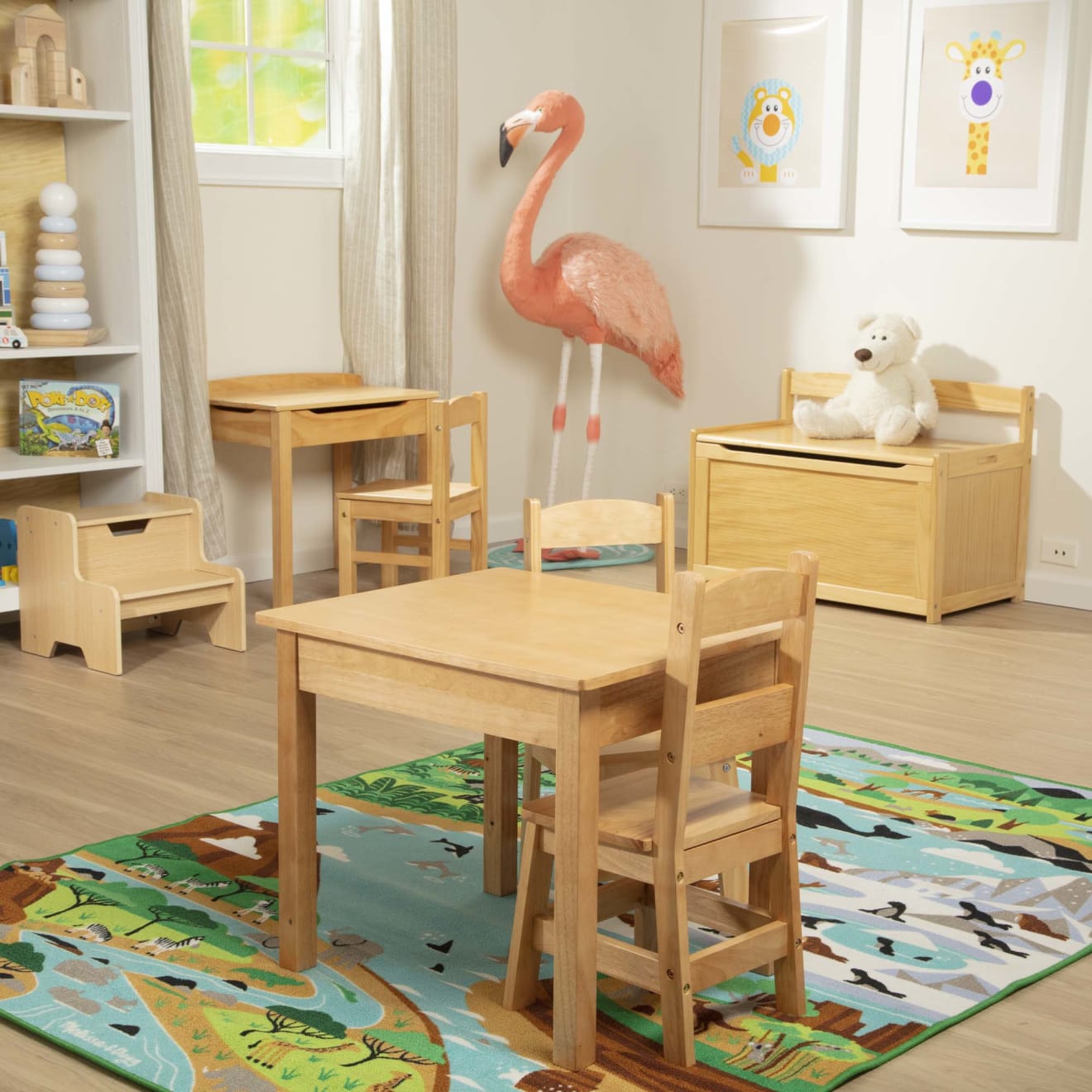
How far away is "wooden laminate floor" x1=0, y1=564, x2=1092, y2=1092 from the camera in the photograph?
2109 mm

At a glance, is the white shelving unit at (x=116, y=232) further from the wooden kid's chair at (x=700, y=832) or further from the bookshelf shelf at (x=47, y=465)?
the wooden kid's chair at (x=700, y=832)

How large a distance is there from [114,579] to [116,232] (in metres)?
0.98

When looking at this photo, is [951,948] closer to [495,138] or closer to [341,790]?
[341,790]

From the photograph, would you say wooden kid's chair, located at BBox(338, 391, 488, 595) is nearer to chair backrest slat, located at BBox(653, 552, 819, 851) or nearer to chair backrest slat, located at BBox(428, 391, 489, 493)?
chair backrest slat, located at BBox(428, 391, 489, 493)

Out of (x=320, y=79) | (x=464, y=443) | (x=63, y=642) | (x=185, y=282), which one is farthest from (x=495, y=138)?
(x=63, y=642)

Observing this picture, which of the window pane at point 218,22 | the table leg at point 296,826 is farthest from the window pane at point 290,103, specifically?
the table leg at point 296,826

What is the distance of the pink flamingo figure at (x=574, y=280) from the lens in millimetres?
5367

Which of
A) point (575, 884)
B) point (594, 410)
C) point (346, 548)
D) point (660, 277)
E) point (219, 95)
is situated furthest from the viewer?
point (660, 277)

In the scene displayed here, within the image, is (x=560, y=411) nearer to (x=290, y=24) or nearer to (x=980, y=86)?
(x=290, y=24)

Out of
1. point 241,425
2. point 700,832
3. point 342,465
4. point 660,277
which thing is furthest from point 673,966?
point 660,277

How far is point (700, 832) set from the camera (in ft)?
6.75

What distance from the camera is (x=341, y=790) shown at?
316 centimetres

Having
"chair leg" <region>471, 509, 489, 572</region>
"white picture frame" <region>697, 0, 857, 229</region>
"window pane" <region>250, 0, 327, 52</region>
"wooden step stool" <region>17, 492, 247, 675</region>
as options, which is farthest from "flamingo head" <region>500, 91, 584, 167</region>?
"wooden step stool" <region>17, 492, 247, 675</region>

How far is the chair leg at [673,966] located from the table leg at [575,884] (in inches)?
3.6
